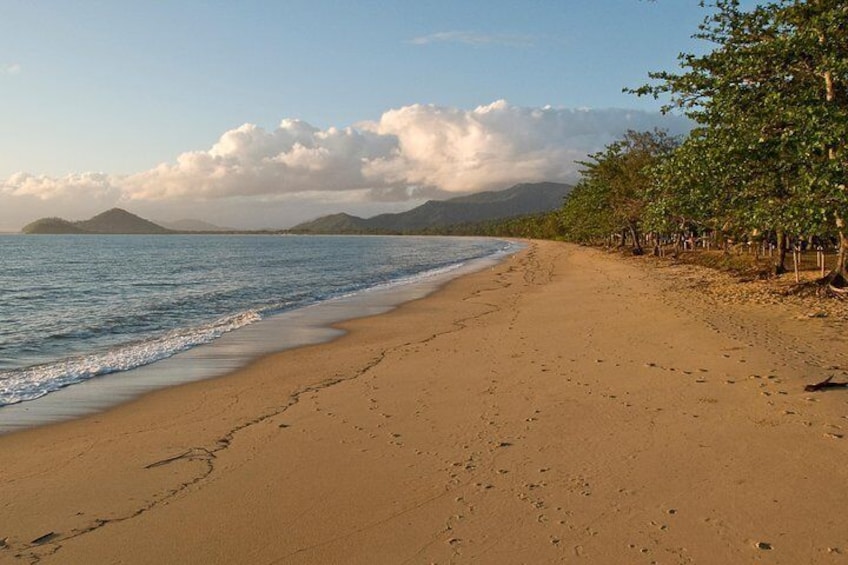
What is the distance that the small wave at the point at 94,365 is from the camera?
11492mm

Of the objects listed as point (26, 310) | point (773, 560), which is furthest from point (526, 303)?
point (26, 310)

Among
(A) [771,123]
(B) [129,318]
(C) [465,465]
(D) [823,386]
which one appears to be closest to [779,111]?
(A) [771,123]

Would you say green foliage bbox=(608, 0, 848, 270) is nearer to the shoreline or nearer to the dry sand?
the dry sand

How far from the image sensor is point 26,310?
2536cm

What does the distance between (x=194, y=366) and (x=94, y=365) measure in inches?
98.8

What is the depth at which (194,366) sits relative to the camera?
525 inches

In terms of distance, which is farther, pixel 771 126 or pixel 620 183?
pixel 620 183

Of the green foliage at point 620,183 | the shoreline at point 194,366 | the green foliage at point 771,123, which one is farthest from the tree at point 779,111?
the green foliage at point 620,183

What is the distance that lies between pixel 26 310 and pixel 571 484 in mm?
27127

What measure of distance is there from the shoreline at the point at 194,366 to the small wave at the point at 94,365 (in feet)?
1.05

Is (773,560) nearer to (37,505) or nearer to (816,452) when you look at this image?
(816,452)

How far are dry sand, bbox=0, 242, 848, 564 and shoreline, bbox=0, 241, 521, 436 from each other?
0.73 meters

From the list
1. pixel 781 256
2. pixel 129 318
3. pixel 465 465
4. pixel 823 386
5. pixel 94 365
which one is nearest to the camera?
pixel 465 465

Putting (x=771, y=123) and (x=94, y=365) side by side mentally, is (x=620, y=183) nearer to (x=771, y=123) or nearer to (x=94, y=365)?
(x=771, y=123)
